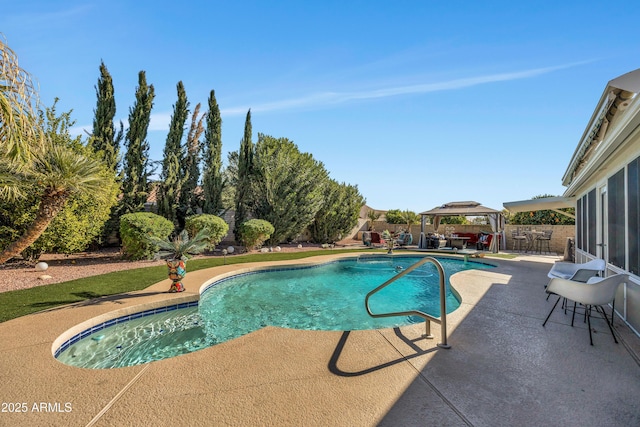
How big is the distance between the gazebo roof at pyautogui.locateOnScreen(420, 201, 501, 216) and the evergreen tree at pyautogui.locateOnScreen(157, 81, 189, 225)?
13.2m

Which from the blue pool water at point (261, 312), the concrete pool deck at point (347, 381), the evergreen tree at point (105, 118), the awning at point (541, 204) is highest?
the evergreen tree at point (105, 118)

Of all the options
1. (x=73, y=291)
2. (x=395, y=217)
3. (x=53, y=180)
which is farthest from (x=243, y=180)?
(x=395, y=217)

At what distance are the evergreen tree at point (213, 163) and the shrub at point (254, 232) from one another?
1.84 meters

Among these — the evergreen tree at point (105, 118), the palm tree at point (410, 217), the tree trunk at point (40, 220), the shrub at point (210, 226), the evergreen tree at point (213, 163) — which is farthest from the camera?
the palm tree at point (410, 217)

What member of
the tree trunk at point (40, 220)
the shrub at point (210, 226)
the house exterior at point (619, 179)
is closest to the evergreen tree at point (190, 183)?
the shrub at point (210, 226)

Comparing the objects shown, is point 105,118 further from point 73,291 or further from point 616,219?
point 616,219

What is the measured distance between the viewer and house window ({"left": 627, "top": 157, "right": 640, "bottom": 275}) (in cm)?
411

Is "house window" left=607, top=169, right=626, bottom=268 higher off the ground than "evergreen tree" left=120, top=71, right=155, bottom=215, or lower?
lower

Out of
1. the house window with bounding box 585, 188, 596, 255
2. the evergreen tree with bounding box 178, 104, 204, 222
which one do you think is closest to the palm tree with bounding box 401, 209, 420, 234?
the evergreen tree with bounding box 178, 104, 204, 222

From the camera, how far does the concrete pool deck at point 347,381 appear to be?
2275mm

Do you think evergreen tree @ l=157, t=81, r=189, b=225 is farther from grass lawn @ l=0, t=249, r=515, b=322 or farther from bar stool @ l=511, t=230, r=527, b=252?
bar stool @ l=511, t=230, r=527, b=252

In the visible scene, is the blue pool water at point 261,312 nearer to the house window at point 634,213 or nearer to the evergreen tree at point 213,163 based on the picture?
the house window at point 634,213

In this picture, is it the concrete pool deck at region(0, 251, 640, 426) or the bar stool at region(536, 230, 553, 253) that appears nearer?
the concrete pool deck at region(0, 251, 640, 426)

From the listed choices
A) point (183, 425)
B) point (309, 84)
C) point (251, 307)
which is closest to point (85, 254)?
point (251, 307)
